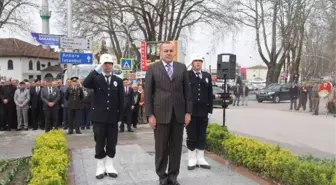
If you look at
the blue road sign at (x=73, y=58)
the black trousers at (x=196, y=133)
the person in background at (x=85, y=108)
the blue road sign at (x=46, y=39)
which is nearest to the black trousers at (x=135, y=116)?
the person in background at (x=85, y=108)

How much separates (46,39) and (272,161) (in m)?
9.59

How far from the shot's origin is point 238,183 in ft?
18.5

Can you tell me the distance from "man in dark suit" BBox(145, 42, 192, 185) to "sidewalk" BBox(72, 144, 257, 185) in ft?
1.57

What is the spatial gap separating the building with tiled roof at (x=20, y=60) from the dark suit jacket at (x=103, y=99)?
2051 inches

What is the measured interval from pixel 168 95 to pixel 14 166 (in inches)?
151

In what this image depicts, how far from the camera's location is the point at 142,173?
6.25 m

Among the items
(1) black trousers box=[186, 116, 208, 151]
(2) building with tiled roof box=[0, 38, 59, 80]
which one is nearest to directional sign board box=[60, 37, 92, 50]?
(1) black trousers box=[186, 116, 208, 151]

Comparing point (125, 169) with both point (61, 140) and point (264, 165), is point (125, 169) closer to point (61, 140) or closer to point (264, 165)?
point (61, 140)

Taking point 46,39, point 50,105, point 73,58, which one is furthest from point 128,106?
point 46,39

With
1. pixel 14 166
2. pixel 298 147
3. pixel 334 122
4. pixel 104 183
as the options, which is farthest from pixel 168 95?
pixel 334 122

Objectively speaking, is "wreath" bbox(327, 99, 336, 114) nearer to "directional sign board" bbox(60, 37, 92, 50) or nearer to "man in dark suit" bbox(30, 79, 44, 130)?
"directional sign board" bbox(60, 37, 92, 50)

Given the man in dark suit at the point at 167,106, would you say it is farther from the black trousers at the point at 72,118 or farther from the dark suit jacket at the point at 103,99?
the black trousers at the point at 72,118

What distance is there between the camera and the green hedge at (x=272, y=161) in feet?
15.8

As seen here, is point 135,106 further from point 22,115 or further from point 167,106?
point 167,106
